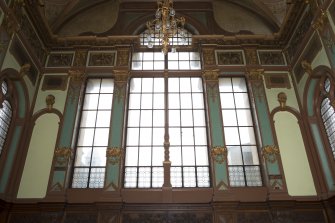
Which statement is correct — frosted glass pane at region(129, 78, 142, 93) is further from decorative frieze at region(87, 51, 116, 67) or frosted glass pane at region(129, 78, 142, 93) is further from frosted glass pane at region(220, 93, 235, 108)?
frosted glass pane at region(220, 93, 235, 108)

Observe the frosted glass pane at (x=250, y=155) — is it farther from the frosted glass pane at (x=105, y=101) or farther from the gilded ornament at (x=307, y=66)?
the frosted glass pane at (x=105, y=101)

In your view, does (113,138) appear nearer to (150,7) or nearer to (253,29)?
(150,7)

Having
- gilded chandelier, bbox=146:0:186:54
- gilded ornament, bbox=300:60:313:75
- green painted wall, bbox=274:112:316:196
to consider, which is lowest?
green painted wall, bbox=274:112:316:196

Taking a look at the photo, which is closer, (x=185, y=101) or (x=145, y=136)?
(x=145, y=136)

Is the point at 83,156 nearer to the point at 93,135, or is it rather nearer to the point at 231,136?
the point at 93,135

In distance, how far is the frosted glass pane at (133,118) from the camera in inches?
395

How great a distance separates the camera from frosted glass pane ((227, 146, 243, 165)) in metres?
9.27

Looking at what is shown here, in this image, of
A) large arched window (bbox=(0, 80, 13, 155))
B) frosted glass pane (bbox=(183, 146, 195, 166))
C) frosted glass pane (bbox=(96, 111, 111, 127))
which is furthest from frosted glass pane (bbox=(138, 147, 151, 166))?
large arched window (bbox=(0, 80, 13, 155))

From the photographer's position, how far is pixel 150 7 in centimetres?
1230

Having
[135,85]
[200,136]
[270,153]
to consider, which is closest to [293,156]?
[270,153]

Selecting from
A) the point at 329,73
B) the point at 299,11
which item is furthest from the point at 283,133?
the point at 299,11

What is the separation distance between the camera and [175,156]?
371 inches

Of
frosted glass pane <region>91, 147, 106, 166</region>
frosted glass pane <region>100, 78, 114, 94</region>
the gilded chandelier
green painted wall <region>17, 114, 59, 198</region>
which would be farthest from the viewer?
frosted glass pane <region>100, 78, 114, 94</region>

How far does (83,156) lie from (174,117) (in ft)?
9.58
